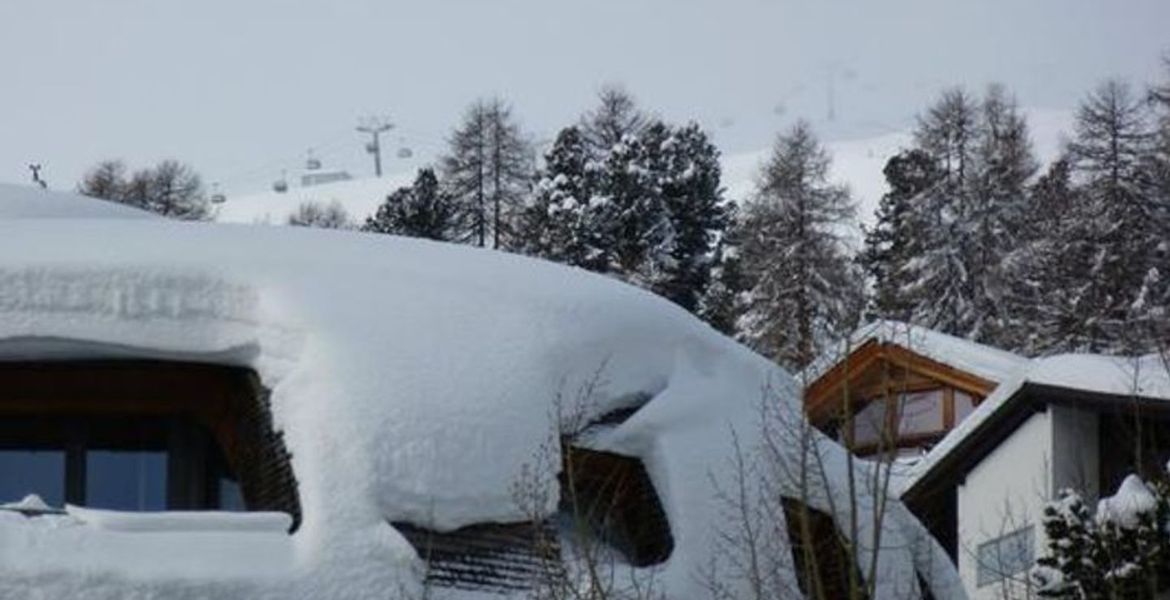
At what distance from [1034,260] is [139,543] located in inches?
1335

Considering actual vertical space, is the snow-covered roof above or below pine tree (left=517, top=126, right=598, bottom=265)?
below

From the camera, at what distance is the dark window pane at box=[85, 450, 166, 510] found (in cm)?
1606

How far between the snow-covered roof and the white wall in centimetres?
40

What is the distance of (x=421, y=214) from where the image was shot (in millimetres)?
50406

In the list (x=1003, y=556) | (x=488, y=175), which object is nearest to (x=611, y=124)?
(x=488, y=175)

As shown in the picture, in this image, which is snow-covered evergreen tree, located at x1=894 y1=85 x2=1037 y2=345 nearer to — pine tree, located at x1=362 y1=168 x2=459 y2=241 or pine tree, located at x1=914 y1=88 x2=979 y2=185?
pine tree, located at x1=914 y1=88 x2=979 y2=185

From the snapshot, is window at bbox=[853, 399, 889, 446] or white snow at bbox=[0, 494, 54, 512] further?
window at bbox=[853, 399, 889, 446]

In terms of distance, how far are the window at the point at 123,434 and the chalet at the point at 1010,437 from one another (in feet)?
20.2

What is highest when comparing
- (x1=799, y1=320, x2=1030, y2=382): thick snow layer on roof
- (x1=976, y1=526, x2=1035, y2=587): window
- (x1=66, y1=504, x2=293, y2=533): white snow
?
(x1=799, y1=320, x2=1030, y2=382): thick snow layer on roof

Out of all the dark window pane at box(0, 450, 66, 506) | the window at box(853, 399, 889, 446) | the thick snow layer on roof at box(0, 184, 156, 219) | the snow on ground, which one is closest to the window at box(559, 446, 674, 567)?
the dark window pane at box(0, 450, 66, 506)

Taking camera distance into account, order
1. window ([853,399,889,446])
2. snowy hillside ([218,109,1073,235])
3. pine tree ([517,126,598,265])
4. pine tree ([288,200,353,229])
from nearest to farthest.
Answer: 1. window ([853,399,889,446])
2. pine tree ([517,126,598,265])
3. pine tree ([288,200,353,229])
4. snowy hillside ([218,109,1073,235])

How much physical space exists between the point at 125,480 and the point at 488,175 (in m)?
40.0

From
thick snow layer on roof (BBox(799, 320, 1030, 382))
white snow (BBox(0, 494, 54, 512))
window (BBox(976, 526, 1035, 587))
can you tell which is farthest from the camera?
thick snow layer on roof (BBox(799, 320, 1030, 382))

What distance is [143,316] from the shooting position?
15.6m
